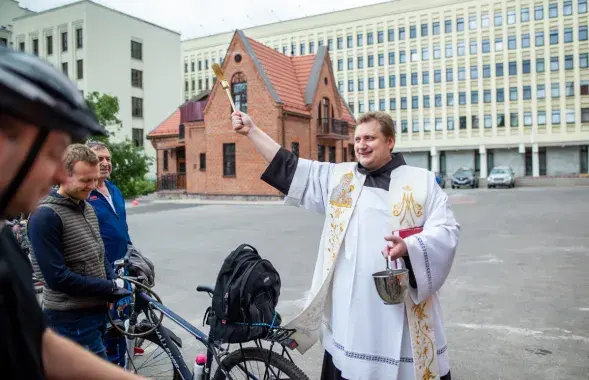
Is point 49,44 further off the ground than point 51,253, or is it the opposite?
point 49,44

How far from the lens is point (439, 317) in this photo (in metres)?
3.17

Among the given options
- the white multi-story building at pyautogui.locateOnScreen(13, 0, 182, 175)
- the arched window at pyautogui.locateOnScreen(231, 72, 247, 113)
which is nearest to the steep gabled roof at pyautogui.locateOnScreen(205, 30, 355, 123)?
the arched window at pyautogui.locateOnScreen(231, 72, 247, 113)

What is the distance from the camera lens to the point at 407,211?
312 cm

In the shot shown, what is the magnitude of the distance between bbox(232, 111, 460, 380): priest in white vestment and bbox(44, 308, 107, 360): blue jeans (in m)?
1.35

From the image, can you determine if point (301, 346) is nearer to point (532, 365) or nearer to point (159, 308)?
point (159, 308)

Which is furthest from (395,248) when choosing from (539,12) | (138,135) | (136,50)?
(539,12)

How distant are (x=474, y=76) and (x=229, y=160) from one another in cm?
4445

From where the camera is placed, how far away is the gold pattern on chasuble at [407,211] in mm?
3115

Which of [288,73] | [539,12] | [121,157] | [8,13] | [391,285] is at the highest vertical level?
[539,12]

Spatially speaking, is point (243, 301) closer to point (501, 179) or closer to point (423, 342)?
point (423, 342)

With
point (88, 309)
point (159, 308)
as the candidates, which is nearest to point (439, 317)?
point (159, 308)

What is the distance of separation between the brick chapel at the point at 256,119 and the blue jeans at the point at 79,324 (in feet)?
94.0

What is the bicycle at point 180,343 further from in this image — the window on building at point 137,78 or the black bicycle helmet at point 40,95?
the window on building at point 137,78

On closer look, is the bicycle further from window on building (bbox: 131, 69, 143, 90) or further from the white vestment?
window on building (bbox: 131, 69, 143, 90)
